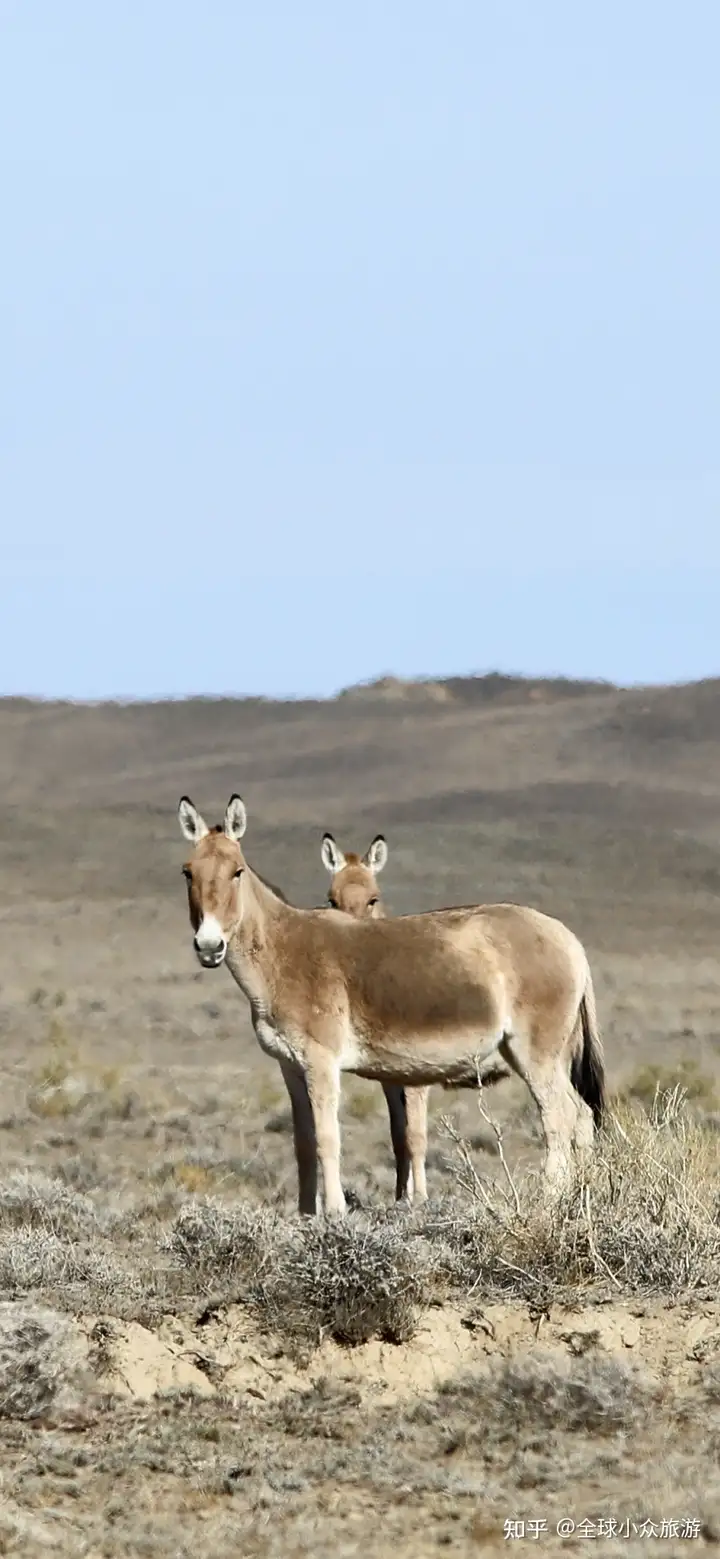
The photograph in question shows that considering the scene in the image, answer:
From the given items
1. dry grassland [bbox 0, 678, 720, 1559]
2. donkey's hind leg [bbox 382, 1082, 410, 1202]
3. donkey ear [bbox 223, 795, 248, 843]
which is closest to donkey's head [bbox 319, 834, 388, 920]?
donkey's hind leg [bbox 382, 1082, 410, 1202]

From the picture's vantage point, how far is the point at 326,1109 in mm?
10789

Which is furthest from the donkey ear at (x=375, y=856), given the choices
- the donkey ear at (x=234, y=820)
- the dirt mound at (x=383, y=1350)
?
the dirt mound at (x=383, y=1350)

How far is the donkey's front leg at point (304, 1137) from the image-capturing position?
1114 cm

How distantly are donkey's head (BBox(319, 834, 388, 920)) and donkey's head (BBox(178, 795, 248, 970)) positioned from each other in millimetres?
2501

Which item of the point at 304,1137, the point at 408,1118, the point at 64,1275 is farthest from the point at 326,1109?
the point at 64,1275

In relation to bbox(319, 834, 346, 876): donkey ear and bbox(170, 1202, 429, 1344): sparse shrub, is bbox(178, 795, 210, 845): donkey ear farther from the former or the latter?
bbox(319, 834, 346, 876): donkey ear

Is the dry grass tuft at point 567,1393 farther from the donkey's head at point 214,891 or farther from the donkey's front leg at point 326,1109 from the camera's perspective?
the donkey's head at point 214,891

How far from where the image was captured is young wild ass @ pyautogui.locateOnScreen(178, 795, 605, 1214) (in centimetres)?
1107

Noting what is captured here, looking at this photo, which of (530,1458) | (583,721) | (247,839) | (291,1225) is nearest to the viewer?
(530,1458)

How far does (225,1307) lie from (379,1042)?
7.14ft

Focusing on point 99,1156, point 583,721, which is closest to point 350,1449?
point 99,1156

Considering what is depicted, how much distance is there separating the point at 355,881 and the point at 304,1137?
364 centimetres

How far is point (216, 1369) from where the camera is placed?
8891mm

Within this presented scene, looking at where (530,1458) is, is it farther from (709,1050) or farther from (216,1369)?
(709,1050)
